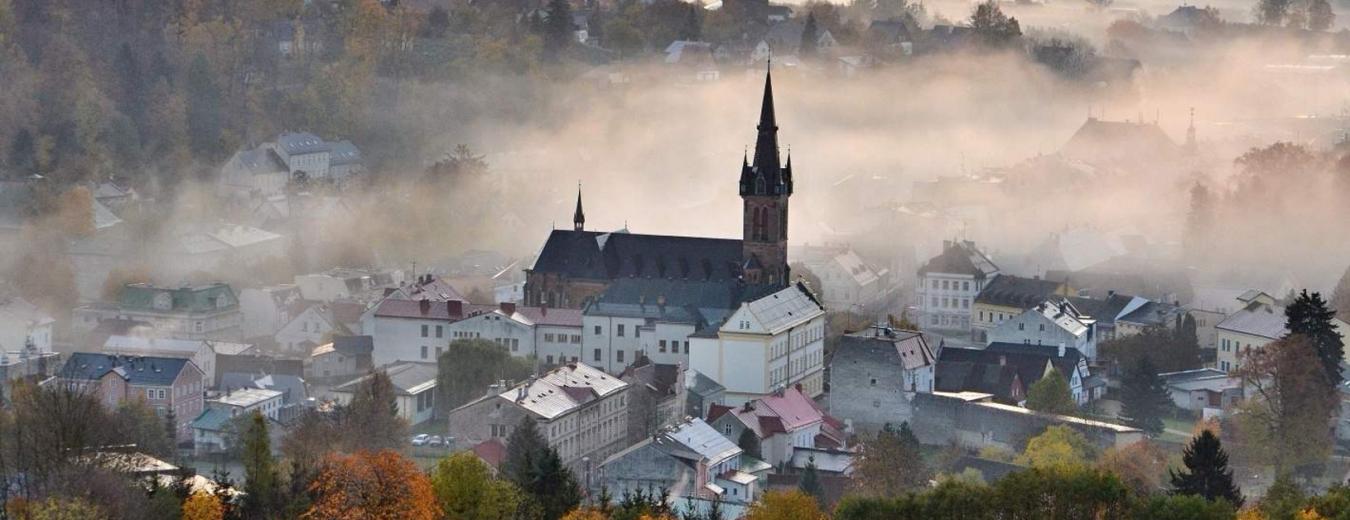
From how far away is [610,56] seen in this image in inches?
4968

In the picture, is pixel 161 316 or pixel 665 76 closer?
pixel 161 316

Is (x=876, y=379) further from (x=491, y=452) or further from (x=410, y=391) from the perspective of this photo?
(x=491, y=452)

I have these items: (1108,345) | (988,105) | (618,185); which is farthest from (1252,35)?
(1108,345)

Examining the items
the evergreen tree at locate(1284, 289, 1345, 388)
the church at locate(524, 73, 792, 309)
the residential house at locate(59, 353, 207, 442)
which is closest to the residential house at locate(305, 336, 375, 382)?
the residential house at locate(59, 353, 207, 442)

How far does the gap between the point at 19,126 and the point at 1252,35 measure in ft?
189

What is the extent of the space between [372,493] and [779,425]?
14648 millimetres

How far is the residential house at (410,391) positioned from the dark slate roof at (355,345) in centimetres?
264

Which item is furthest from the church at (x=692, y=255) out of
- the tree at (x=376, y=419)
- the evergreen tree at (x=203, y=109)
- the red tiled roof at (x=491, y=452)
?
the evergreen tree at (x=203, y=109)

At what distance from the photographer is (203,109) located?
108m

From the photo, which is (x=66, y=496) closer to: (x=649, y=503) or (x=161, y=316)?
(x=649, y=503)

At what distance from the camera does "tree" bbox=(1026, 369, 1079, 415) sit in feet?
223

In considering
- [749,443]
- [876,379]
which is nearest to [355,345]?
[876,379]

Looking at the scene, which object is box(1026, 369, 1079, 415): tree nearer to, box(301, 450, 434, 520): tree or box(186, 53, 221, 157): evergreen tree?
box(301, 450, 434, 520): tree

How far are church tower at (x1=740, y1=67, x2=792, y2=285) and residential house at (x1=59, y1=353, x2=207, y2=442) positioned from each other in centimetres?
1214
